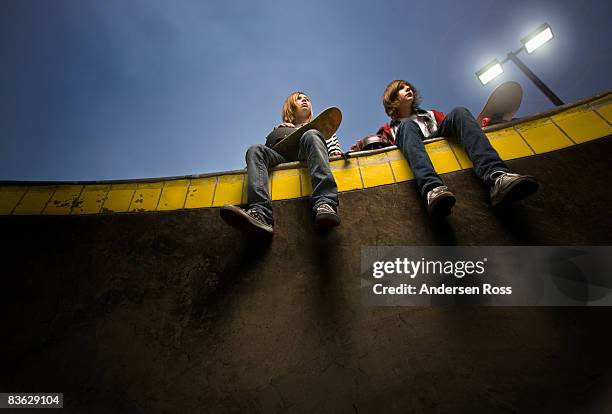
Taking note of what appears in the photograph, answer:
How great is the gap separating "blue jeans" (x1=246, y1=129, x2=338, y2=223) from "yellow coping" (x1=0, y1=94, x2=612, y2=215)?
0.11m

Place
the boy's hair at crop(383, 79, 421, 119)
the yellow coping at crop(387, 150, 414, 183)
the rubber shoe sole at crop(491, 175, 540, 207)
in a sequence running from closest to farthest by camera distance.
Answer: the rubber shoe sole at crop(491, 175, 540, 207) < the yellow coping at crop(387, 150, 414, 183) < the boy's hair at crop(383, 79, 421, 119)

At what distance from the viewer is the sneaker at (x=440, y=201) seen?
1.41 m

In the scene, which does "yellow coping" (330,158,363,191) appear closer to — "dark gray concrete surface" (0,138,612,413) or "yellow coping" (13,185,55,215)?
"dark gray concrete surface" (0,138,612,413)

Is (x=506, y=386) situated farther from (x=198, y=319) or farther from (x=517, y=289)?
(x=198, y=319)

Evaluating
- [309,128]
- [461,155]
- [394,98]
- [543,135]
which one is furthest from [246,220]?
[394,98]

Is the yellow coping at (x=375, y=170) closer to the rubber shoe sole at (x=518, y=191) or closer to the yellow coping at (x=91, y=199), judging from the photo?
the rubber shoe sole at (x=518, y=191)

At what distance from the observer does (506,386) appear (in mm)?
1035

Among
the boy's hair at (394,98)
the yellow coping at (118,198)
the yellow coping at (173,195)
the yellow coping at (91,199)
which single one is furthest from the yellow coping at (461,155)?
the yellow coping at (91,199)

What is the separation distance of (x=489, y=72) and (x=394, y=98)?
4502 mm

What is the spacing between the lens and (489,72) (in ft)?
19.9

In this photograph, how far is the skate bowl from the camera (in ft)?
3.58

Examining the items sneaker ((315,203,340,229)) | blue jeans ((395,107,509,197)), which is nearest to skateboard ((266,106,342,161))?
blue jeans ((395,107,509,197))

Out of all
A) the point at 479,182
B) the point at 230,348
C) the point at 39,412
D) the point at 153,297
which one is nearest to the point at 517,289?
the point at 479,182

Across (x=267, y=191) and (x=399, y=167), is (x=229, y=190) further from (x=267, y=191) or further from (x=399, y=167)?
(x=399, y=167)
